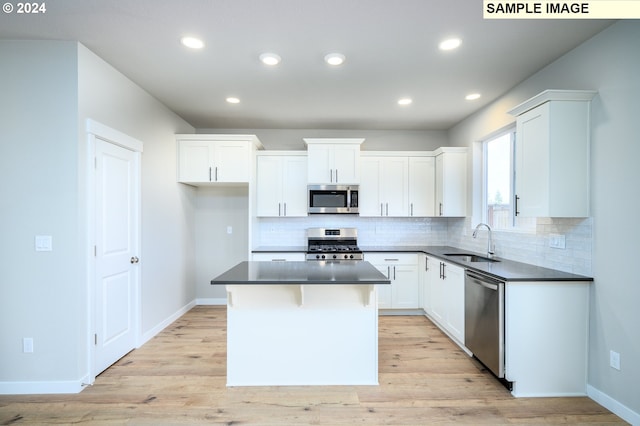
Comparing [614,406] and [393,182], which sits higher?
[393,182]

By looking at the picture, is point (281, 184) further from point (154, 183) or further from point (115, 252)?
point (115, 252)

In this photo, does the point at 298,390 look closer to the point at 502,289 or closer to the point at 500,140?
the point at 502,289

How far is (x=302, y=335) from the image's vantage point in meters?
2.57

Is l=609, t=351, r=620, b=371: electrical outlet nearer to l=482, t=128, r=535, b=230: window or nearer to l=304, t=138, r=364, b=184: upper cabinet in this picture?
l=482, t=128, r=535, b=230: window

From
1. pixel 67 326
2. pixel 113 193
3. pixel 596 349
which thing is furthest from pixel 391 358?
pixel 113 193

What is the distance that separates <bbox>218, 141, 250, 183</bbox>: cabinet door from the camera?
4.19 meters

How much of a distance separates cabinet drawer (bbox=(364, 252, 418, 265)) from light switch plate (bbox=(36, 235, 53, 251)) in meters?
3.36

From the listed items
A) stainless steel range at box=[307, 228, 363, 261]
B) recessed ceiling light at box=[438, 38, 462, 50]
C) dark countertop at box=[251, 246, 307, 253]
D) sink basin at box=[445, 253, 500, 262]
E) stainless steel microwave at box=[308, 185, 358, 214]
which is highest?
recessed ceiling light at box=[438, 38, 462, 50]

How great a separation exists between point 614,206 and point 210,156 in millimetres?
4158

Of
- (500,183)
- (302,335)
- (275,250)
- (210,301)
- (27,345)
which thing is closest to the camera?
(27,345)

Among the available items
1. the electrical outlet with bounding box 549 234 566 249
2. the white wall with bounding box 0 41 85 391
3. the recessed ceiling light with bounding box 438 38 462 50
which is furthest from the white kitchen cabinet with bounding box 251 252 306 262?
the recessed ceiling light with bounding box 438 38 462 50

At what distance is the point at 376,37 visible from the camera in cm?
233

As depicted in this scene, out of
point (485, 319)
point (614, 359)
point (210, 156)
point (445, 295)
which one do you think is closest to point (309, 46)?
point (210, 156)

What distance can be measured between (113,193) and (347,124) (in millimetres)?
3130
